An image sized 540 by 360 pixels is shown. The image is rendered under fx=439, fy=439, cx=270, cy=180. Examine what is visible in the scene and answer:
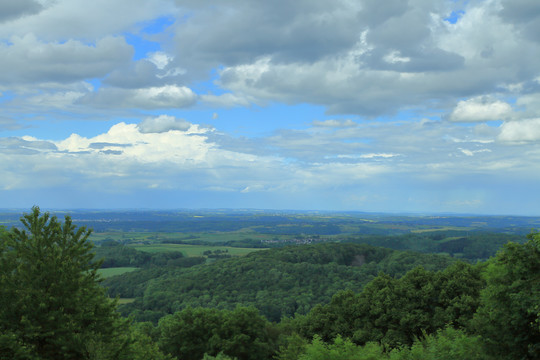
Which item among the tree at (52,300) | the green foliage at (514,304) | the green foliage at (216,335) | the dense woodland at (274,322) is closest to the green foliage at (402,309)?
the dense woodland at (274,322)

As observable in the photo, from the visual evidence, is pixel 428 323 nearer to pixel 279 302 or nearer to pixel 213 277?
pixel 279 302

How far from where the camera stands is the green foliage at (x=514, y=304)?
2670 centimetres

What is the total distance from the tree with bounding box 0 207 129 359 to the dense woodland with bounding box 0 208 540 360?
66mm

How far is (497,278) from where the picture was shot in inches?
1170

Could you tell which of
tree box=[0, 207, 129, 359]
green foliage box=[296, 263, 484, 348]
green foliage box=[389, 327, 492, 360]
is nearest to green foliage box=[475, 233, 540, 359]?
green foliage box=[389, 327, 492, 360]

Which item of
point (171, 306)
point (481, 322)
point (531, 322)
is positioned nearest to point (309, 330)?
point (481, 322)

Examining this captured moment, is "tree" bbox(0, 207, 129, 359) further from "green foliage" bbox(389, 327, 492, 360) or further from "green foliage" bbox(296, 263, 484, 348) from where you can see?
"green foliage" bbox(296, 263, 484, 348)

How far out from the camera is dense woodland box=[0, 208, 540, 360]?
88.8 ft

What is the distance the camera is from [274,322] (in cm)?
6506

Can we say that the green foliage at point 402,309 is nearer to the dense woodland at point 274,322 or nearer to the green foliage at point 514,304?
the dense woodland at point 274,322

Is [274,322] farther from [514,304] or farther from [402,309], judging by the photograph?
[514,304]

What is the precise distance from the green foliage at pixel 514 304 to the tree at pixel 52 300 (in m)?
24.4

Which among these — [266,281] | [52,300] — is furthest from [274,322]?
[266,281]

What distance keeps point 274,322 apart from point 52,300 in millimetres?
42449
